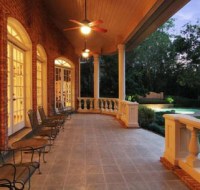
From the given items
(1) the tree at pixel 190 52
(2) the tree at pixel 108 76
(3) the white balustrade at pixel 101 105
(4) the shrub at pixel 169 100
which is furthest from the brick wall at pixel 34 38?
(4) the shrub at pixel 169 100

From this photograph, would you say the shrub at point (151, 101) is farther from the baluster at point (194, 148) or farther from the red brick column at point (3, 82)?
the baluster at point (194, 148)

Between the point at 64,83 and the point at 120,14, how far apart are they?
608 cm

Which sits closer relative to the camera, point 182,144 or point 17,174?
point 17,174

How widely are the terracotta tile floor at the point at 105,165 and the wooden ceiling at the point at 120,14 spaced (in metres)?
3.16

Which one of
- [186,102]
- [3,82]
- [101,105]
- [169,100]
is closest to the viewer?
[3,82]

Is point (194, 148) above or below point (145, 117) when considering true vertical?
above

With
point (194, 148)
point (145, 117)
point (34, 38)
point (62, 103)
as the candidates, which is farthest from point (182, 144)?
point (62, 103)

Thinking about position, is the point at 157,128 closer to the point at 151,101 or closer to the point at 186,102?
the point at 151,101

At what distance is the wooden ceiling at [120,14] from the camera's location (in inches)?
227

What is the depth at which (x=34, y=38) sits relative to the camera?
736 centimetres

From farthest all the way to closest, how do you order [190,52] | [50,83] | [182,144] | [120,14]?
[190,52] → [50,83] → [120,14] → [182,144]

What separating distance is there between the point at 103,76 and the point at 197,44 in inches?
Result: 283

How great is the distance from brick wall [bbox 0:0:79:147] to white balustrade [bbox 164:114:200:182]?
3057 mm

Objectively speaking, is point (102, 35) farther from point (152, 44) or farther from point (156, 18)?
point (152, 44)
